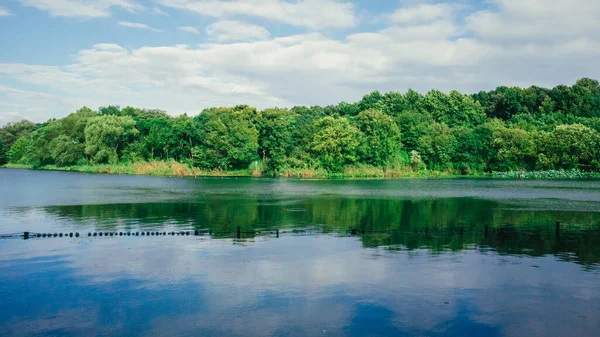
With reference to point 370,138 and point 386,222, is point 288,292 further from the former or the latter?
point 370,138

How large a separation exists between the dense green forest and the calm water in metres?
52.8

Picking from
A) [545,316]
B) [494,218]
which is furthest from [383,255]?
[494,218]

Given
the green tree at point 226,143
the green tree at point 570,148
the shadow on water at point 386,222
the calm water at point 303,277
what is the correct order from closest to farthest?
the calm water at point 303,277 → the shadow on water at point 386,222 → the green tree at point 570,148 → the green tree at point 226,143

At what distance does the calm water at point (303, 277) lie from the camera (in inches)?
467

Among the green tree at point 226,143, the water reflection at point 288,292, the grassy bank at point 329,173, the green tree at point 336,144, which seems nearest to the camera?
the water reflection at point 288,292

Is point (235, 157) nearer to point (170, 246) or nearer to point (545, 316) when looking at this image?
point (170, 246)

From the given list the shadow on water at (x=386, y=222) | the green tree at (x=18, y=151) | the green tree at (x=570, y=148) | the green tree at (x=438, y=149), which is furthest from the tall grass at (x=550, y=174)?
the green tree at (x=18, y=151)

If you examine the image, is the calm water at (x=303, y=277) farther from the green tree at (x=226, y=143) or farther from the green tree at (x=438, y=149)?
the green tree at (x=226, y=143)

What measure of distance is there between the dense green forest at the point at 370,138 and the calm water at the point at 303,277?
5279 cm

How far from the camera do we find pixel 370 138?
82875mm

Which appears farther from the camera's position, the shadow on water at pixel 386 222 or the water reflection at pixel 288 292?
the shadow on water at pixel 386 222

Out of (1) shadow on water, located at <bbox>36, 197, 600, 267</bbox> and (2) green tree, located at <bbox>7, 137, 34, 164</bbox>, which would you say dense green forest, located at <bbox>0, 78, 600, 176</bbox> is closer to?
(2) green tree, located at <bbox>7, 137, 34, 164</bbox>

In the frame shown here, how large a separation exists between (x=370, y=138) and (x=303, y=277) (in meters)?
68.8

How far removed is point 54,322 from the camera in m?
11.8
